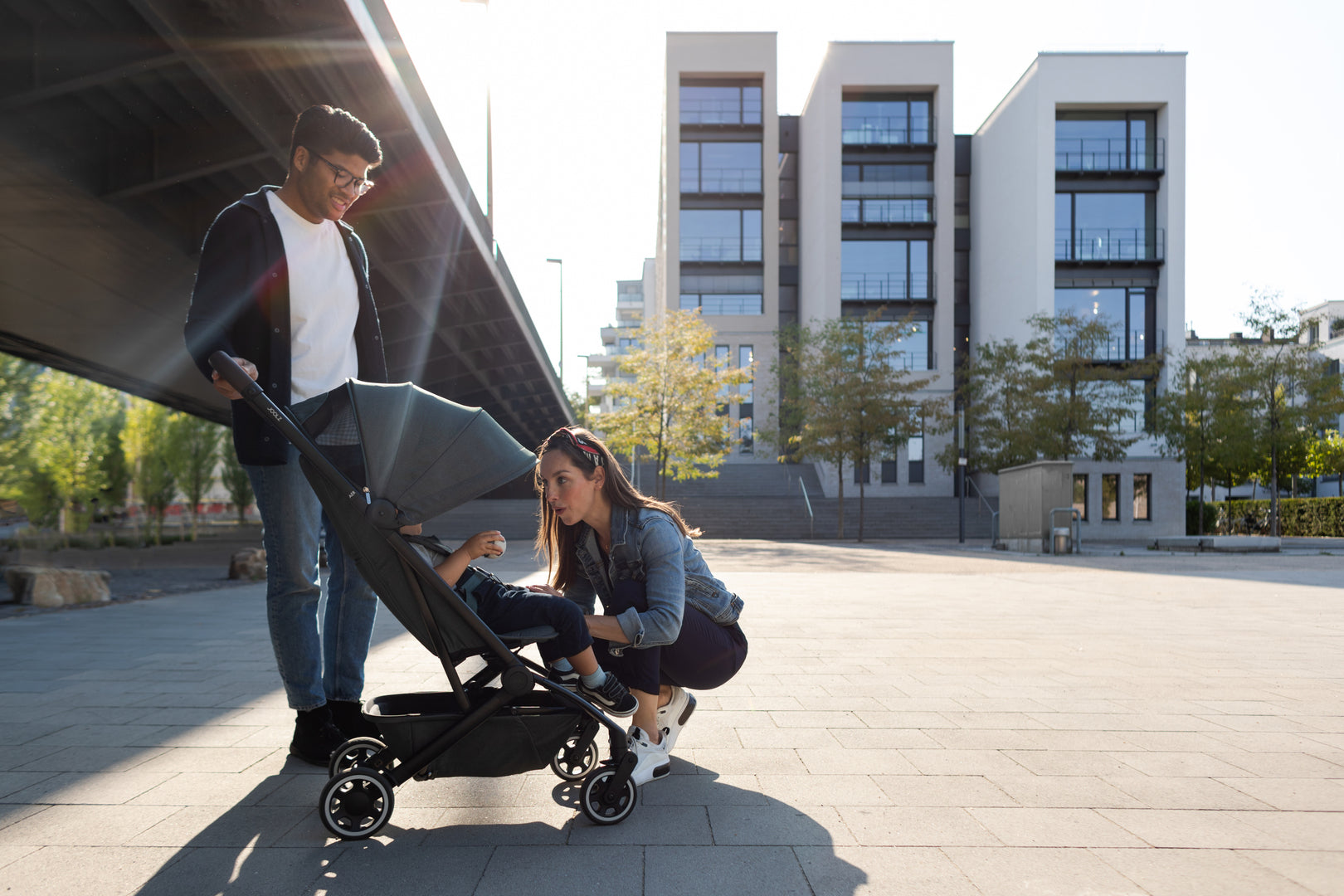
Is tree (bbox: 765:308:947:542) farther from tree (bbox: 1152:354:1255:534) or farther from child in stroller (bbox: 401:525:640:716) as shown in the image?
child in stroller (bbox: 401:525:640:716)

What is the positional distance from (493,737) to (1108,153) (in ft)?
143

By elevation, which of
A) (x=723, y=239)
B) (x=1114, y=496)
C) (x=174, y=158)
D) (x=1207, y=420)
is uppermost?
(x=723, y=239)

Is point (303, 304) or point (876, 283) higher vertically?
point (876, 283)

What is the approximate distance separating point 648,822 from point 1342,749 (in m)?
2.83

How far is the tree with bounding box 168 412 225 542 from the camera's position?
32.0 meters

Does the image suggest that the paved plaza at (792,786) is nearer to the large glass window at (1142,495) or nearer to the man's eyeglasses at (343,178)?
the man's eyeglasses at (343,178)

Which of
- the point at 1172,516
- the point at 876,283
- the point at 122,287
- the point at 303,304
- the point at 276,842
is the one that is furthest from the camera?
the point at 876,283

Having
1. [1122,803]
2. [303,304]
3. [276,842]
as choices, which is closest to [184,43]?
[303,304]

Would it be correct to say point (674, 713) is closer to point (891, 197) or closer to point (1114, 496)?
point (1114, 496)

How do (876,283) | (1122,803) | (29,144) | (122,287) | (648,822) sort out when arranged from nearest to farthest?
(648,822) < (1122,803) < (29,144) < (122,287) < (876,283)

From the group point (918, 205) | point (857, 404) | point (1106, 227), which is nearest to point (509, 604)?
point (857, 404)

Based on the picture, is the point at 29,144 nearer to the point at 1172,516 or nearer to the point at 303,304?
the point at 303,304

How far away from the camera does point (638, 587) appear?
2939 mm

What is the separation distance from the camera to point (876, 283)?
1673 inches
